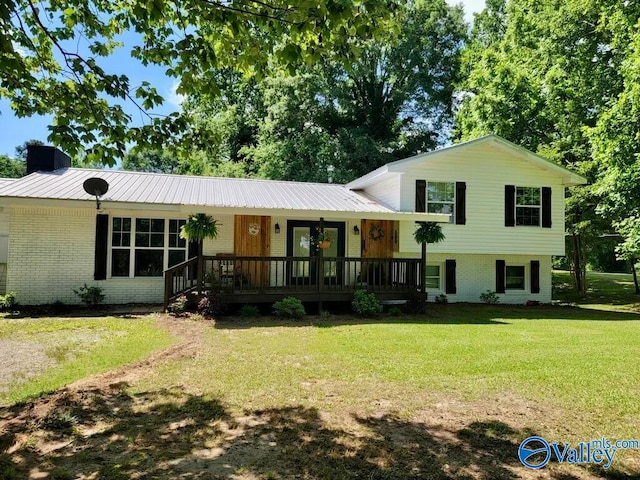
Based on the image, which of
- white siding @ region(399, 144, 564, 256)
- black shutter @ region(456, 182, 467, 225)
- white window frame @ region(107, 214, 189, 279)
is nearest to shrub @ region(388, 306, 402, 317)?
white siding @ region(399, 144, 564, 256)

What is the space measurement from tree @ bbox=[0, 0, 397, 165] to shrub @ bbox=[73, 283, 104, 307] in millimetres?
6848

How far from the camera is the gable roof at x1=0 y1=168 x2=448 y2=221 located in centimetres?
1059

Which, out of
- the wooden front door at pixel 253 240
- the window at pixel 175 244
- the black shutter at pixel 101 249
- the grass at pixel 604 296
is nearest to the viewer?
the black shutter at pixel 101 249

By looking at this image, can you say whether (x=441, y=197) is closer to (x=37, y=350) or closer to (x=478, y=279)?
(x=478, y=279)

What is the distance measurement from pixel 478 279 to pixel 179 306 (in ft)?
33.9

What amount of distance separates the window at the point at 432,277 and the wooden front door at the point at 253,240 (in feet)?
19.3

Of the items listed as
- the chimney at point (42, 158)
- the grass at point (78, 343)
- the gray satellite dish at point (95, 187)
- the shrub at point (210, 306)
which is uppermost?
the chimney at point (42, 158)

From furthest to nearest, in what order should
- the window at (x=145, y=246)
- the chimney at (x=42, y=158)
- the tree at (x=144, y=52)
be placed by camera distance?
the chimney at (x=42, y=158) → the window at (x=145, y=246) → the tree at (x=144, y=52)

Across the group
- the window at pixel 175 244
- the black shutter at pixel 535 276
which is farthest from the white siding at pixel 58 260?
the black shutter at pixel 535 276

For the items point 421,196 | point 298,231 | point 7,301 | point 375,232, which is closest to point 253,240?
point 298,231

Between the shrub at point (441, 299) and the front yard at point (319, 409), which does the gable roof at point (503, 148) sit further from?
the front yard at point (319, 409)

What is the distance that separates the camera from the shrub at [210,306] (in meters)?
9.61

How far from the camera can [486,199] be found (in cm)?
1444

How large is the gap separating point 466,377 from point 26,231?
36.7ft
